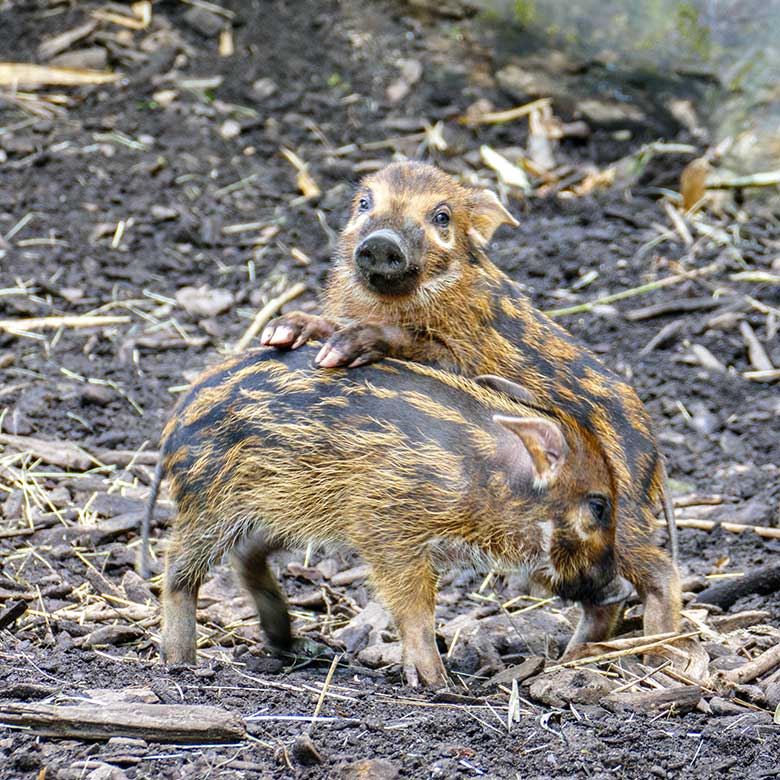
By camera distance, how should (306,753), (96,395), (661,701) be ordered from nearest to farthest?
(306,753) < (661,701) < (96,395)

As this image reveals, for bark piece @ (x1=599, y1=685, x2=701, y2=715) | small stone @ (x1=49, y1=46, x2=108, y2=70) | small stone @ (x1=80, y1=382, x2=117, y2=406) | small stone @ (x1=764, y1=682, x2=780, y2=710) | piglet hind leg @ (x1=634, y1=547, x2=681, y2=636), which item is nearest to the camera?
bark piece @ (x1=599, y1=685, x2=701, y2=715)

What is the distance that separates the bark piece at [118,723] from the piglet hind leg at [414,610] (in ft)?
3.79

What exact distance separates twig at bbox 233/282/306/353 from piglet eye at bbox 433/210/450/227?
6.63 ft

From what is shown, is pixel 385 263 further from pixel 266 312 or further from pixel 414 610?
pixel 266 312

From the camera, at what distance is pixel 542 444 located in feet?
15.8

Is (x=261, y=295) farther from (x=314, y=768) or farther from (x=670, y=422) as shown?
(x=314, y=768)

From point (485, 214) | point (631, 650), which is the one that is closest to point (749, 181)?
point (485, 214)

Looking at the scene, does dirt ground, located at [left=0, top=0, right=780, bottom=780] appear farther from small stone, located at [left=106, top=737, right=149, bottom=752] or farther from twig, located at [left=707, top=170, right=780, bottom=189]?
twig, located at [left=707, top=170, right=780, bottom=189]

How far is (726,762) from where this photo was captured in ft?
12.3

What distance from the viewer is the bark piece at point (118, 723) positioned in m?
3.59

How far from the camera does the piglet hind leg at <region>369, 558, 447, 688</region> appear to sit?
15.4 feet

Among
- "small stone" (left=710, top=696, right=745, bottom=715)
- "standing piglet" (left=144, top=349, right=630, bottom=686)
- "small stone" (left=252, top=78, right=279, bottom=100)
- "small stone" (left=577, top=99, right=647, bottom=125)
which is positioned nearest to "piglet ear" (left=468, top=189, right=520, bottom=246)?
"standing piglet" (left=144, top=349, right=630, bottom=686)

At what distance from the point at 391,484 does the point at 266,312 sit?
3.31 m

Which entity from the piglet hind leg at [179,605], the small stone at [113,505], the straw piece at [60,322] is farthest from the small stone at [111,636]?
the straw piece at [60,322]
